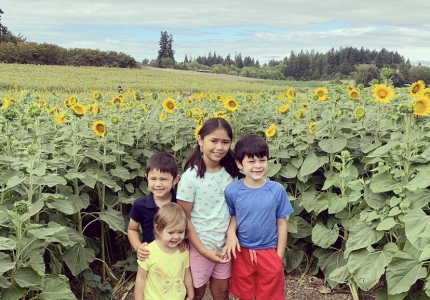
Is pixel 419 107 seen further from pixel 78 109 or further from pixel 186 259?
pixel 78 109

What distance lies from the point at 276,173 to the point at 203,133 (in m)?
1.21

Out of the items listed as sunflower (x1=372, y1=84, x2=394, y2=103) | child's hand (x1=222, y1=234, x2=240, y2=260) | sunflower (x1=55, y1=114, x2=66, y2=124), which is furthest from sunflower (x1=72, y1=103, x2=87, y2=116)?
sunflower (x1=372, y1=84, x2=394, y2=103)

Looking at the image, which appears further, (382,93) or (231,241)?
(382,93)

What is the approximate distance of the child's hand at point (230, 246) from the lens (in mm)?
2766

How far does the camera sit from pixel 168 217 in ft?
8.32

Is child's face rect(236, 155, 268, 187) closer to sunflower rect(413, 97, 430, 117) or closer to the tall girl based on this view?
the tall girl

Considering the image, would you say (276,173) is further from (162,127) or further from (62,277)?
(62,277)

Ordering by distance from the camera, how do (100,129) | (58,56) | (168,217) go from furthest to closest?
(58,56)
(100,129)
(168,217)

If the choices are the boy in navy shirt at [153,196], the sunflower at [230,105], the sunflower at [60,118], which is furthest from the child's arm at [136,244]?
the sunflower at [230,105]

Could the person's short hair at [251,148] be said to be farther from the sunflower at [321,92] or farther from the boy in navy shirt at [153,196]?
the sunflower at [321,92]

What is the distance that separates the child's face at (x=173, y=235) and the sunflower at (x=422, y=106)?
67.8 inches

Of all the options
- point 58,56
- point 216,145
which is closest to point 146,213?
point 216,145

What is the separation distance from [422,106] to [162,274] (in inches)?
79.2

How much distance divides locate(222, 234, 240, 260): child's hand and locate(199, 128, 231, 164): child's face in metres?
0.52
